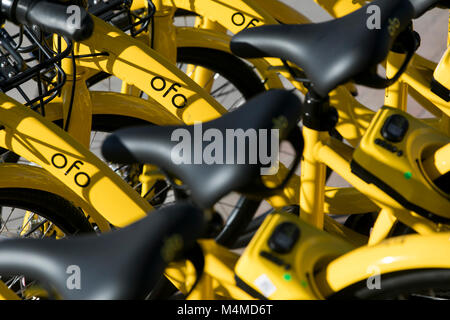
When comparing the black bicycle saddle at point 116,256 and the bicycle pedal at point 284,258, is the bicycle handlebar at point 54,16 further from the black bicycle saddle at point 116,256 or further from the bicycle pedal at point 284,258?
the bicycle pedal at point 284,258

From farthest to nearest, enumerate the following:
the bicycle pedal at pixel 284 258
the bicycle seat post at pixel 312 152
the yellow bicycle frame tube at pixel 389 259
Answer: the bicycle seat post at pixel 312 152, the bicycle pedal at pixel 284 258, the yellow bicycle frame tube at pixel 389 259

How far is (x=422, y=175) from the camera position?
5.21ft

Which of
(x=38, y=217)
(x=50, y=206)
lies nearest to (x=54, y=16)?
(x=50, y=206)

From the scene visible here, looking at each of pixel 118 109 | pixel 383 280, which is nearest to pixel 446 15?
pixel 118 109

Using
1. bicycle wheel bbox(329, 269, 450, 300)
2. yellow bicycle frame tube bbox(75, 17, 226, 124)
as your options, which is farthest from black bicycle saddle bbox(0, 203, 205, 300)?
yellow bicycle frame tube bbox(75, 17, 226, 124)

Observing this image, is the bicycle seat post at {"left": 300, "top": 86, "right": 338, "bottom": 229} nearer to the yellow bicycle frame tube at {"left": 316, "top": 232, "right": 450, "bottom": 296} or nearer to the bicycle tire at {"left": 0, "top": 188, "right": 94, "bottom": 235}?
the yellow bicycle frame tube at {"left": 316, "top": 232, "right": 450, "bottom": 296}

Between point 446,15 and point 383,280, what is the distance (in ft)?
8.90

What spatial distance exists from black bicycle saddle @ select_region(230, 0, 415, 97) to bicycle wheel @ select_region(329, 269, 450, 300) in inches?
14.3

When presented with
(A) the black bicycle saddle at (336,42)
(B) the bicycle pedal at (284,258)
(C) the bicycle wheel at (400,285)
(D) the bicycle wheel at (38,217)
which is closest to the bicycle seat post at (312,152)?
(A) the black bicycle saddle at (336,42)

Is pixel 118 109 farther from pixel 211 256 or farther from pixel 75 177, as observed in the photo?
pixel 211 256

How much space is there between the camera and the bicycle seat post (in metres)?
1.50

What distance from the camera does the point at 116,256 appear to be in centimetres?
115

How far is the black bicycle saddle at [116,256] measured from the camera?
3.67 feet

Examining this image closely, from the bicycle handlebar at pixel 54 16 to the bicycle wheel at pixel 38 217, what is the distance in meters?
0.60
